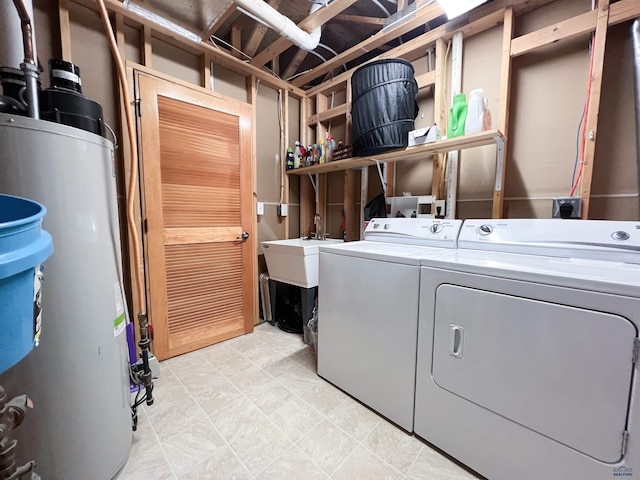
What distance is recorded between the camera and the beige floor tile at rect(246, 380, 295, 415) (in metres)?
1.57

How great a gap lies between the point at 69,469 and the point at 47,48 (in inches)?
90.7

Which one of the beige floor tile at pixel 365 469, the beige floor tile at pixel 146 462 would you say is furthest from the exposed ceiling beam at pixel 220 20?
the beige floor tile at pixel 365 469

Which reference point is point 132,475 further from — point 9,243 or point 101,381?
point 9,243

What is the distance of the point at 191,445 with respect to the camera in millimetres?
1309

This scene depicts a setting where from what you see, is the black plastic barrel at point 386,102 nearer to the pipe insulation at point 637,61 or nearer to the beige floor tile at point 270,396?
the pipe insulation at point 637,61

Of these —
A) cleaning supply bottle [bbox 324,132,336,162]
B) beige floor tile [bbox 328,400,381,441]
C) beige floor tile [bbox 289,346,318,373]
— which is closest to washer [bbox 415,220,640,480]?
beige floor tile [bbox 328,400,381,441]

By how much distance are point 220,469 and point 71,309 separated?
935mm

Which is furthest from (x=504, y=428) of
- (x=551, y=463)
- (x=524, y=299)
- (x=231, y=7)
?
(x=231, y=7)

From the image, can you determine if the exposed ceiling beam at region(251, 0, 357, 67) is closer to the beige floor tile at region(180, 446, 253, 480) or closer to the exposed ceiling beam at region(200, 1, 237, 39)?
the exposed ceiling beam at region(200, 1, 237, 39)

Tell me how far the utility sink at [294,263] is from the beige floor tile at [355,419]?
94 cm

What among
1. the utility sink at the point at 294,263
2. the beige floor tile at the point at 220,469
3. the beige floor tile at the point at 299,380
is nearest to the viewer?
the beige floor tile at the point at 220,469

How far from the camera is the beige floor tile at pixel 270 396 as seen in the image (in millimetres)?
1572

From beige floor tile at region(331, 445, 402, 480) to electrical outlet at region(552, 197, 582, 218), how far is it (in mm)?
1609

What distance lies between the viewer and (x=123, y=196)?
6.30ft
